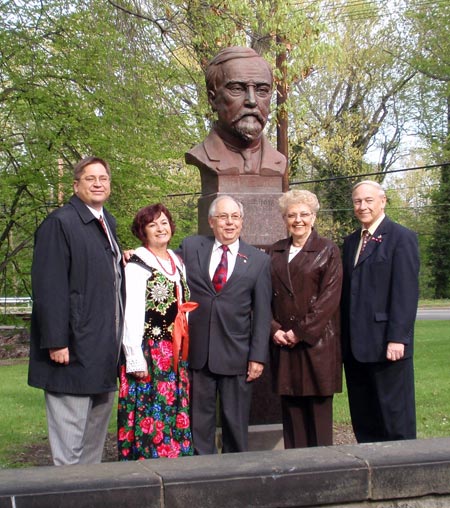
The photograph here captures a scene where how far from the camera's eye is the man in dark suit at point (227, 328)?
529 cm

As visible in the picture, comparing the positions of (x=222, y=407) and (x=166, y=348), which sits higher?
(x=166, y=348)

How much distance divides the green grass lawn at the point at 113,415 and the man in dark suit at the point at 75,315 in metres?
2.12

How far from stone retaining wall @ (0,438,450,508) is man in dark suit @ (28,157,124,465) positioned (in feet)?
2.56

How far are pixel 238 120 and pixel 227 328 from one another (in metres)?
2.00

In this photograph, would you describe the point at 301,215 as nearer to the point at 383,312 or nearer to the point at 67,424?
the point at 383,312

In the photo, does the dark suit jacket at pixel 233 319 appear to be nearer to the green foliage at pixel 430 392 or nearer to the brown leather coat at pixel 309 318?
the brown leather coat at pixel 309 318

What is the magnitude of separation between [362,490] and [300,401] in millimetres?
1639

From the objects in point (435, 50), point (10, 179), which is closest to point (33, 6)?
point (10, 179)

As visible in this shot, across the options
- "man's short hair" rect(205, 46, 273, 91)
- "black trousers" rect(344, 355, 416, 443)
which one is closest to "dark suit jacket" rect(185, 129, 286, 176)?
"man's short hair" rect(205, 46, 273, 91)

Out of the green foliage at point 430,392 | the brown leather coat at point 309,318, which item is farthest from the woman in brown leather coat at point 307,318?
the green foliage at point 430,392

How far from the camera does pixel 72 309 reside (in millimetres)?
4664

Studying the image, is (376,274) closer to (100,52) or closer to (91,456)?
(91,456)

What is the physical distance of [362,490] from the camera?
3.95m

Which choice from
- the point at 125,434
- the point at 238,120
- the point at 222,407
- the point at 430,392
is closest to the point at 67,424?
the point at 125,434
